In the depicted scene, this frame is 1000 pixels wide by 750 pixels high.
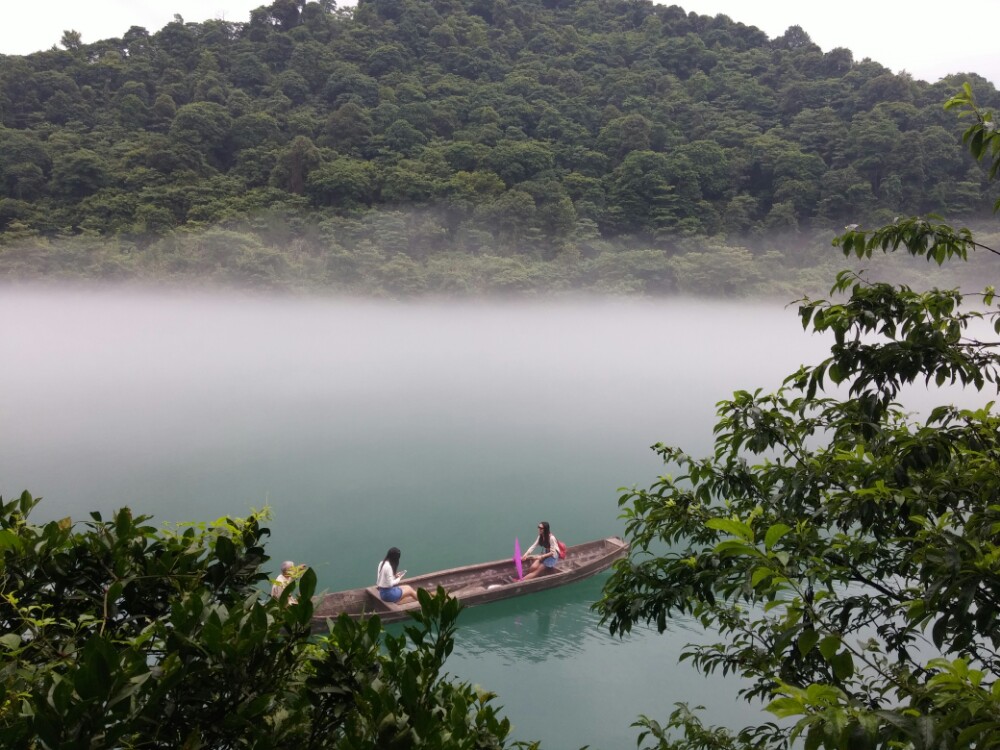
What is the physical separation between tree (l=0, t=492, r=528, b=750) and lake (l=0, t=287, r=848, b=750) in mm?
4164

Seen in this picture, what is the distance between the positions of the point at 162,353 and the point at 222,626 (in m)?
22.1

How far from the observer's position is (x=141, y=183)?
26.7m

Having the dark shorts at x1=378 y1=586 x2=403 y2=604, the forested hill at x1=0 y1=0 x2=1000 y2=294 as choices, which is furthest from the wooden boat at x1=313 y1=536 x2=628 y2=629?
the forested hill at x1=0 y1=0 x2=1000 y2=294

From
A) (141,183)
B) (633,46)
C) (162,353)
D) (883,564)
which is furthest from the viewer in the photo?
(633,46)

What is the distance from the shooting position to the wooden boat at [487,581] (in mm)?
6324

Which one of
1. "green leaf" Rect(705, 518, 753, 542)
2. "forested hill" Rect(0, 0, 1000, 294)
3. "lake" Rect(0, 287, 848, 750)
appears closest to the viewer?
"green leaf" Rect(705, 518, 753, 542)

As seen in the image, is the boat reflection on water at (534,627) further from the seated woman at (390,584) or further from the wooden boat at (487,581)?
the seated woman at (390,584)

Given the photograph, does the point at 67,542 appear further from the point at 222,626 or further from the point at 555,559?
the point at 555,559

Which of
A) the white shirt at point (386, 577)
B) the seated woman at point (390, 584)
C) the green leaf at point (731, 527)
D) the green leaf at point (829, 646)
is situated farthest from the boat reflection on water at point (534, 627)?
the green leaf at point (829, 646)

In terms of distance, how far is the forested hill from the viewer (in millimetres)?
25953

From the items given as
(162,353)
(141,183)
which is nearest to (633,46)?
(141,183)

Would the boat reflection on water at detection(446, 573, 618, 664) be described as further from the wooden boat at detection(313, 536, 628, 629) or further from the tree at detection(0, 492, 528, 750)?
the tree at detection(0, 492, 528, 750)

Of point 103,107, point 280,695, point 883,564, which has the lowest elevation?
point 883,564

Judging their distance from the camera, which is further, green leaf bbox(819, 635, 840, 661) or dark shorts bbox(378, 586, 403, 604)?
dark shorts bbox(378, 586, 403, 604)
